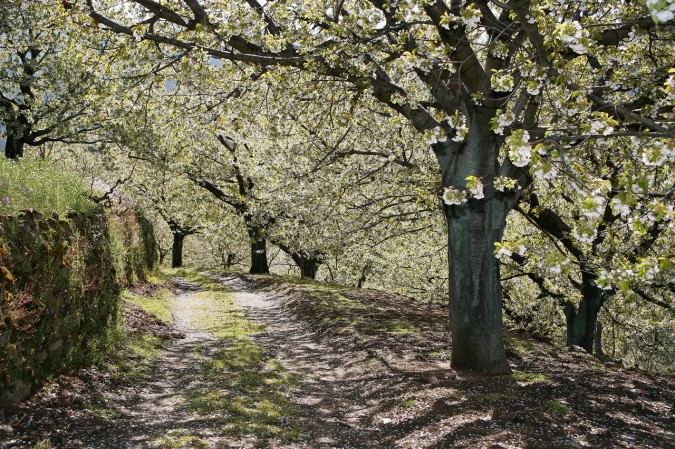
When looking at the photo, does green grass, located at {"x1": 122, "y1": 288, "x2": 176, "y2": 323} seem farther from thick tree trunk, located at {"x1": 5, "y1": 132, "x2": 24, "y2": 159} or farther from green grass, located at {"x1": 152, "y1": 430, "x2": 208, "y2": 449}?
green grass, located at {"x1": 152, "y1": 430, "x2": 208, "y2": 449}

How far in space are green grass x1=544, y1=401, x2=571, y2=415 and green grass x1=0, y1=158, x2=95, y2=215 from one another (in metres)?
8.62

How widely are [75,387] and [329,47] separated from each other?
689 centimetres

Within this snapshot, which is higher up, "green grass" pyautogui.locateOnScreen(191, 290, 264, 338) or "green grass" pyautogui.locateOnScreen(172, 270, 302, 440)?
"green grass" pyautogui.locateOnScreen(191, 290, 264, 338)

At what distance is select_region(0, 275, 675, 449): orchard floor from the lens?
7.22m

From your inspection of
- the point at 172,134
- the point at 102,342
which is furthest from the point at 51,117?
the point at 102,342

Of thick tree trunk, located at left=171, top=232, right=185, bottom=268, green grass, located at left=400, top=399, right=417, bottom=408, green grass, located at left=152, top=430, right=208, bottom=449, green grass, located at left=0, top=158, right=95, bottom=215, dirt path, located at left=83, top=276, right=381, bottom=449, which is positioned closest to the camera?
green grass, located at left=152, top=430, right=208, bottom=449

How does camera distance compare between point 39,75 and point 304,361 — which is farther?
→ point 39,75

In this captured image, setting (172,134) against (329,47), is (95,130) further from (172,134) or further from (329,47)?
(329,47)

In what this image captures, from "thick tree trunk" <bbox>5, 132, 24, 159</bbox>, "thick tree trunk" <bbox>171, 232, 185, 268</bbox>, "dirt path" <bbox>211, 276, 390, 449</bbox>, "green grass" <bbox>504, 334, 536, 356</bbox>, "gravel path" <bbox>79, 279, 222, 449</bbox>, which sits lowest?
"dirt path" <bbox>211, 276, 390, 449</bbox>

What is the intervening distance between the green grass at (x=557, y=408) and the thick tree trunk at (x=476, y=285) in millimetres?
1670

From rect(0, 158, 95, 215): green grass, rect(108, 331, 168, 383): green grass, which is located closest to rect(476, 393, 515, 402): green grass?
rect(108, 331, 168, 383): green grass

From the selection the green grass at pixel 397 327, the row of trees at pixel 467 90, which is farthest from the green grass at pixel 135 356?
the green grass at pixel 397 327

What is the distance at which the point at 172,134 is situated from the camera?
12.2 metres

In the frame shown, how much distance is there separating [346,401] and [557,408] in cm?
357
